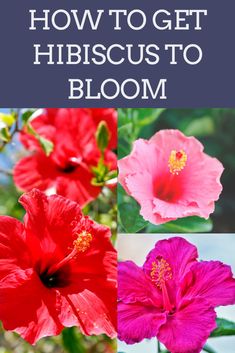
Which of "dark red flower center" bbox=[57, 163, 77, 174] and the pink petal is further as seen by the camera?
"dark red flower center" bbox=[57, 163, 77, 174]

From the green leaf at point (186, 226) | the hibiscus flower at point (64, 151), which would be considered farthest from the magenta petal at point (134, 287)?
the hibiscus flower at point (64, 151)

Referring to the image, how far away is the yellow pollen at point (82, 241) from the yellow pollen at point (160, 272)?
172 millimetres

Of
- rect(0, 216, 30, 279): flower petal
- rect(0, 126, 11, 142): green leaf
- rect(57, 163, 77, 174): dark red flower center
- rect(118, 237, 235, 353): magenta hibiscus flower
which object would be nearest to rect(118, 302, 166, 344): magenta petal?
rect(118, 237, 235, 353): magenta hibiscus flower

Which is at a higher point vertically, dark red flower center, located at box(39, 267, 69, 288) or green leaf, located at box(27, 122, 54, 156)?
green leaf, located at box(27, 122, 54, 156)

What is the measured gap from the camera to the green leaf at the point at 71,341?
1911 mm

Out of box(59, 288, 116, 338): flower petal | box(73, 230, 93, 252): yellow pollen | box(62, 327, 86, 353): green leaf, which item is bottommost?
box(62, 327, 86, 353): green leaf

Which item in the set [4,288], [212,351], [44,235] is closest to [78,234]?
[44,235]

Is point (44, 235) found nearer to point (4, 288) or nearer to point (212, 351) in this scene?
point (4, 288)

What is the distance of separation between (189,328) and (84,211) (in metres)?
0.42

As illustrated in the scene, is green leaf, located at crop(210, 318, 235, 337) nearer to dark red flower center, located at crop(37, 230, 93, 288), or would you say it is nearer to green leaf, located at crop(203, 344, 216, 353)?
green leaf, located at crop(203, 344, 216, 353)

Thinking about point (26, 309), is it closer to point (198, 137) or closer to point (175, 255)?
point (175, 255)

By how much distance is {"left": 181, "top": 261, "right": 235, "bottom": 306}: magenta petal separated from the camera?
71.2 inches

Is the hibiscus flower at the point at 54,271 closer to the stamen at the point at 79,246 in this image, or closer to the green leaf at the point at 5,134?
the stamen at the point at 79,246

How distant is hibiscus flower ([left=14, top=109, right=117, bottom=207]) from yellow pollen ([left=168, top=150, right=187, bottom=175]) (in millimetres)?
148
